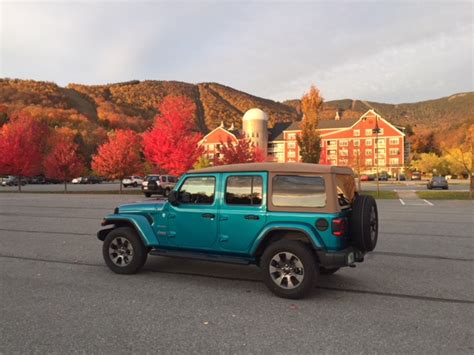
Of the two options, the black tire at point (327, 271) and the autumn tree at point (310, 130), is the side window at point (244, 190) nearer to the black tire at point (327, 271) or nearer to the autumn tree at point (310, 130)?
the black tire at point (327, 271)

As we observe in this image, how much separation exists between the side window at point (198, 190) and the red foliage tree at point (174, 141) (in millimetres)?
24623

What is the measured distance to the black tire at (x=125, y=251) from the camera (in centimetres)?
661

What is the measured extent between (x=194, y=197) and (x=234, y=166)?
80cm

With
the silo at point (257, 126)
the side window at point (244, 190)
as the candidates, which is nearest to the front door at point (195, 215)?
the side window at point (244, 190)

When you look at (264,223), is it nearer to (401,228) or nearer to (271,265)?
(271,265)

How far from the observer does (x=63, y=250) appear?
350 inches

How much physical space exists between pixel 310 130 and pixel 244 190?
46877 mm

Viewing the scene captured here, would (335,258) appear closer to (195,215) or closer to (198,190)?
(195,215)

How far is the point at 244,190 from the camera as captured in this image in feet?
19.3

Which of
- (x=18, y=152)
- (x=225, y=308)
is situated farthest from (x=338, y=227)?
(x=18, y=152)

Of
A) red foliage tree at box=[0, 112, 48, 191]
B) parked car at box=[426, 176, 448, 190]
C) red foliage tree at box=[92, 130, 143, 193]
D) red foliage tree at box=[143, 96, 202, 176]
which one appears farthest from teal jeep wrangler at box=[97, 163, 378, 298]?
parked car at box=[426, 176, 448, 190]

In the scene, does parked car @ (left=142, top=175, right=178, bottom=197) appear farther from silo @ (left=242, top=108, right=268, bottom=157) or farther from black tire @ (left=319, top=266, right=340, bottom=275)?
silo @ (left=242, top=108, right=268, bottom=157)

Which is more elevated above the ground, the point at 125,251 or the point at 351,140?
the point at 351,140

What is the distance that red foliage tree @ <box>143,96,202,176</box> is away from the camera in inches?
1213
